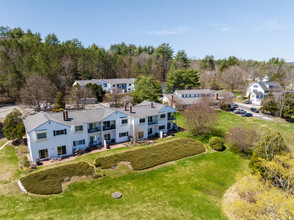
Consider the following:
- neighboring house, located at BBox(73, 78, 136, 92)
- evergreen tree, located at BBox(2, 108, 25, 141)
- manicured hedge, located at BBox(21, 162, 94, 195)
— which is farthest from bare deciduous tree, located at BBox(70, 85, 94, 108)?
manicured hedge, located at BBox(21, 162, 94, 195)

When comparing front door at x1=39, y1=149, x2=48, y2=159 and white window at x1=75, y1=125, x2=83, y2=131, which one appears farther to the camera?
white window at x1=75, y1=125, x2=83, y2=131

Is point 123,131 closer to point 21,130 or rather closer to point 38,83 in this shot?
point 21,130

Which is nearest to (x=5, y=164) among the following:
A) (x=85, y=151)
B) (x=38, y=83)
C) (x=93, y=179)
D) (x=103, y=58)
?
(x=85, y=151)

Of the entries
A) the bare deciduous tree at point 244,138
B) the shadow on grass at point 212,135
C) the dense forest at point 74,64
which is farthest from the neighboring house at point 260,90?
the bare deciduous tree at point 244,138

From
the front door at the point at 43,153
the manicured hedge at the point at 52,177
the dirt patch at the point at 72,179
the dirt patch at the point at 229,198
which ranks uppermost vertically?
the front door at the point at 43,153

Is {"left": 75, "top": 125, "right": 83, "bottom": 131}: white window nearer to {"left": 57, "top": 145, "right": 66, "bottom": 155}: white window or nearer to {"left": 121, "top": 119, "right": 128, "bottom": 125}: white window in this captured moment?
{"left": 57, "top": 145, "right": 66, "bottom": 155}: white window

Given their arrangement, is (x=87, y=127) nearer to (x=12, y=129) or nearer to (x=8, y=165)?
(x=8, y=165)

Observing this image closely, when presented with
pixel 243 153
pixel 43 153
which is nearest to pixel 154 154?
pixel 243 153

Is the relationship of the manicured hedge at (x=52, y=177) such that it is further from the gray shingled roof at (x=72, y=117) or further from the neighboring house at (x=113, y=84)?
the neighboring house at (x=113, y=84)
